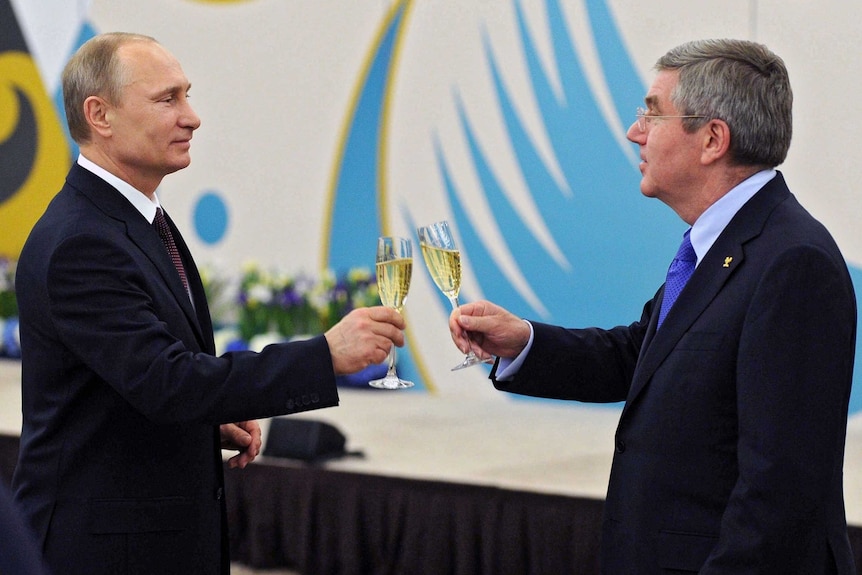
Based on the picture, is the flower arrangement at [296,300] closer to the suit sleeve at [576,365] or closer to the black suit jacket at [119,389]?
the suit sleeve at [576,365]

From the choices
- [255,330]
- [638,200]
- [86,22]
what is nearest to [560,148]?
[638,200]

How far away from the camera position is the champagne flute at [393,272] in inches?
79.1

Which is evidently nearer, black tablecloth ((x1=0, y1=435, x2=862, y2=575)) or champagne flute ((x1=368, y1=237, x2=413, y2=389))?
champagne flute ((x1=368, y1=237, x2=413, y2=389))

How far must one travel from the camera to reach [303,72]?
5.96m

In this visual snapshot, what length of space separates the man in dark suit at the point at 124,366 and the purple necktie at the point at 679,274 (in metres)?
0.51

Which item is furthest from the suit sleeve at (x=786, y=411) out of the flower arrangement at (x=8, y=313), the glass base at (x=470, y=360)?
the flower arrangement at (x=8, y=313)

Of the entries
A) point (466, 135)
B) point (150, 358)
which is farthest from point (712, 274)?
point (466, 135)

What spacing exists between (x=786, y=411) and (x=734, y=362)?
13cm

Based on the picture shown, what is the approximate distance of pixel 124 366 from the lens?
Answer: 6.24ft

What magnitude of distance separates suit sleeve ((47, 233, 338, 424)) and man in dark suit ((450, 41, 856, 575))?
2.00ft

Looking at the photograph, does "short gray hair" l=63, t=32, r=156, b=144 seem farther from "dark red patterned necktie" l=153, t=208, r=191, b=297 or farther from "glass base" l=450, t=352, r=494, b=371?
"glass base" l=450, t=352, r=494, b=371

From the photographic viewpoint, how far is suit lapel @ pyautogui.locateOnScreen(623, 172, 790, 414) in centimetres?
181

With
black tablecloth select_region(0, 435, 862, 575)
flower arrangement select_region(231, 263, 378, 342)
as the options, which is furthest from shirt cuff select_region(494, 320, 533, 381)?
flower arrangement select_region(231, 263, 378, 342)

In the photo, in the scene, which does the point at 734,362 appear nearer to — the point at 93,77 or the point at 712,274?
the point at 712,274
